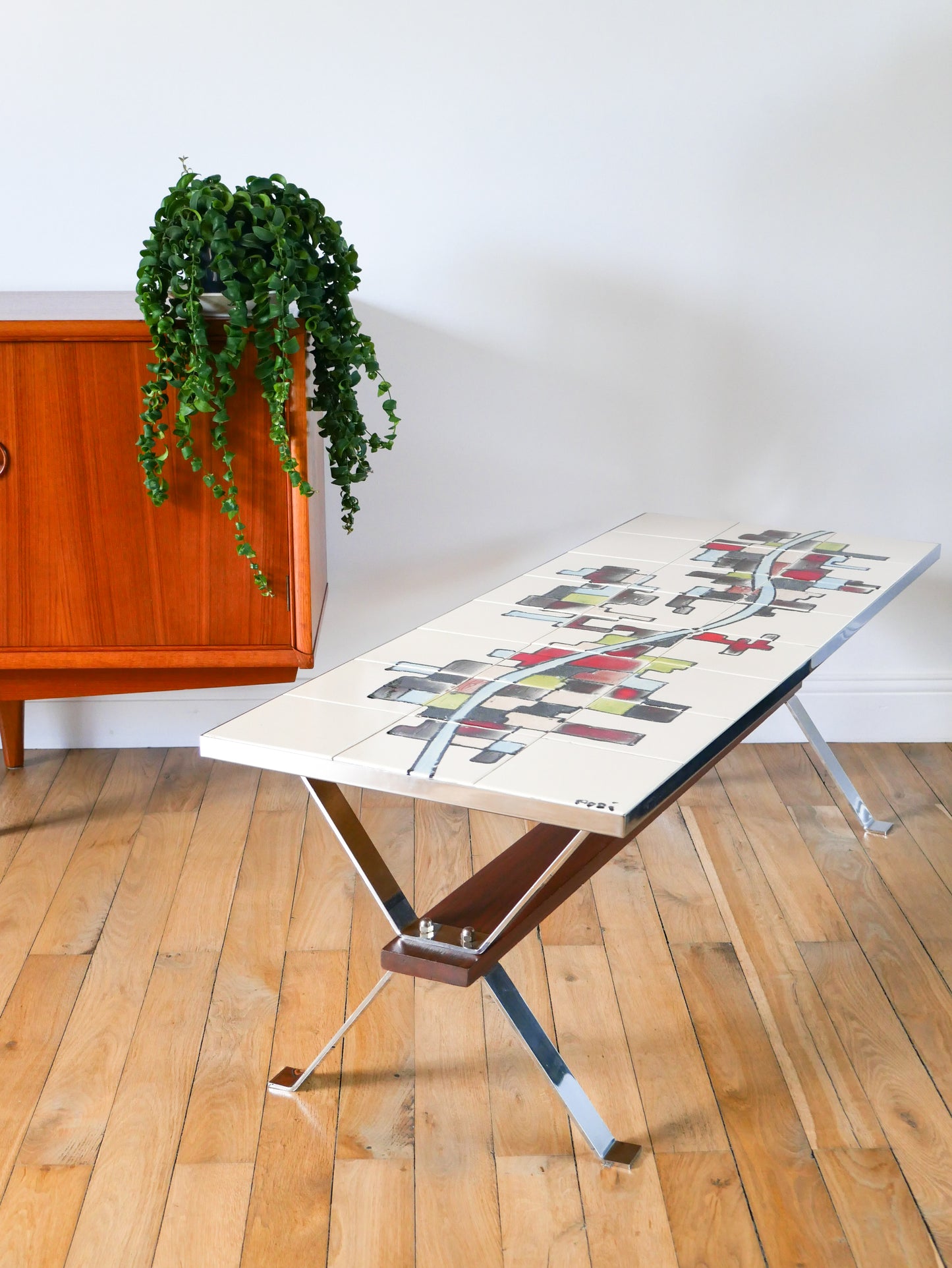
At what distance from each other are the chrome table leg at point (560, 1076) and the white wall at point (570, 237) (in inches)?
64.8

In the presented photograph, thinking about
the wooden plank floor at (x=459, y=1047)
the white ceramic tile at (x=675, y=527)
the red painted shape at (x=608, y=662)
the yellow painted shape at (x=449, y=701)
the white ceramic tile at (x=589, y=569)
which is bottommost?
the wooden plank floor at (x=459, y=1047)

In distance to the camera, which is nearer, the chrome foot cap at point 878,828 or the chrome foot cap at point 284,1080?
the chrome foot cap at point 284,1080

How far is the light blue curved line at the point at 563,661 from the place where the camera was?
1538 mm

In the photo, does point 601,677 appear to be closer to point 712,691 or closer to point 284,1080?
point 712,691

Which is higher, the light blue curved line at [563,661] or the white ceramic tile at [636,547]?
the light blue curved line at [563,661]

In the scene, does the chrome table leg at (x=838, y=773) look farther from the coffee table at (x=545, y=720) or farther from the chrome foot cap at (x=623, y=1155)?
the chrome foot cap at (x=623, y=1155)

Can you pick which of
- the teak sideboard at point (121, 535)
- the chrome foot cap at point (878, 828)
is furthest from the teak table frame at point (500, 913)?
the chrome foot cap at point (878, 828)

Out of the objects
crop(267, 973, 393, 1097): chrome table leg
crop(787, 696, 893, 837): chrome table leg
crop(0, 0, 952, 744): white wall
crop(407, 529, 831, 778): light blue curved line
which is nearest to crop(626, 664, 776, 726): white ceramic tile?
crop(407, 529, 831, 778): light blue curved line

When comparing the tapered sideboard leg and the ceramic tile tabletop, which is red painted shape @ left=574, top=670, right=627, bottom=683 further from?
the tapered sideboard leg

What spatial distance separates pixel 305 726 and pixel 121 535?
3.30 ft

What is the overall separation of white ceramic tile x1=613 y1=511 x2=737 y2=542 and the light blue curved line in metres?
0.19

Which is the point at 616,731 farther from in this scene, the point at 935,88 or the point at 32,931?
the point at 935,88

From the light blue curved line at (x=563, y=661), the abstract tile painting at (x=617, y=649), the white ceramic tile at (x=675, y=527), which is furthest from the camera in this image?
the white ceramic tile at (x=675, y=527)

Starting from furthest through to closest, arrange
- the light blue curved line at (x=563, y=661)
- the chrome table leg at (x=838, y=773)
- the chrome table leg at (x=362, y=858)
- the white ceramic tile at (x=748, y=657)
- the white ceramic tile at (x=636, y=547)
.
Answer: the chrome table leg at (x=838, y=773) → the white ceramic tile at (x=636, y=547) → the white ceramic tile at (x=748, y=657) → the chrome table leg at (x=362, y=858) → the light blue curved line at (x=563, y=661)
